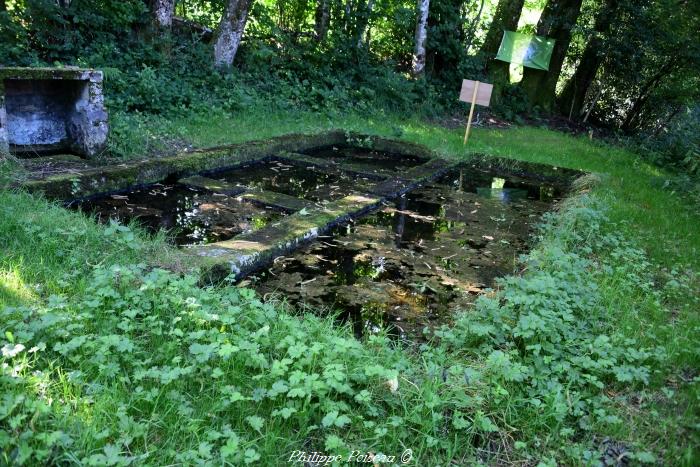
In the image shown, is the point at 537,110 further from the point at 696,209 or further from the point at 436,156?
the point at 696,209

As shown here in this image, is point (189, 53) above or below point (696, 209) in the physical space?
above

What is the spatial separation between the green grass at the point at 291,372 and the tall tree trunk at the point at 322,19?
32.0 ft

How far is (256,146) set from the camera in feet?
25.0

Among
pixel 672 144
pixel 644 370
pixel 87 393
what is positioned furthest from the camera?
pixel 672 144

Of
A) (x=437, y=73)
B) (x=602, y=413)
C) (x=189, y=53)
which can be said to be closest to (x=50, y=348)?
(x=602, y=413)

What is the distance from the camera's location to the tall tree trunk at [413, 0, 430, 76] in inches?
491

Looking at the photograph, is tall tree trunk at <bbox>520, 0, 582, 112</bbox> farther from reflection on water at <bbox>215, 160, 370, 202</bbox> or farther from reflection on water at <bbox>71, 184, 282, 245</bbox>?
reflection on water at <bbox>71, 184, 282, 245</bbox>

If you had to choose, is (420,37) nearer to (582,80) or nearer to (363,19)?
(363,19)

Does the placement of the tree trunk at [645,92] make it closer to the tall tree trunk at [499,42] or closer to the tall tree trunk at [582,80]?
the tall tree trunk at [582,80]

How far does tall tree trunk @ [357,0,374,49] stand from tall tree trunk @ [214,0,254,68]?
3239 millimetres

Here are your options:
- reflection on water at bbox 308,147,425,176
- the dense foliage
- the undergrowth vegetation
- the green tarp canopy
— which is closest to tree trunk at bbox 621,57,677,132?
the dense foliage

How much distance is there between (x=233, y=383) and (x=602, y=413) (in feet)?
5.85

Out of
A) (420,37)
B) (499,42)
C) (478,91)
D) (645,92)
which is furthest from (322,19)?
(645,92)

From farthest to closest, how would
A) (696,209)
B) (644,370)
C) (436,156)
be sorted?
(436,156) < (696,209) < (644,370)
